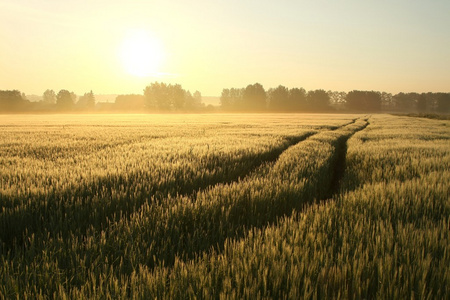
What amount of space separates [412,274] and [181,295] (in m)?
1.37

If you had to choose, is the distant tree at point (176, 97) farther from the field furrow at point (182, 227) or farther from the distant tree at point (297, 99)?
the field furrow at point (182, 227)

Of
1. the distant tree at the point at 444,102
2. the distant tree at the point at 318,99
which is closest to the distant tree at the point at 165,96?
the distant tree at the point at 318,99

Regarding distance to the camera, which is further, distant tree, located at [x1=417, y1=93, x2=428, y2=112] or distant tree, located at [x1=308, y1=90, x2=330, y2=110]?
distant tree, located at [x1=417, y1=93, x2=428, y2=112]

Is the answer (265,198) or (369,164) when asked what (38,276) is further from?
(369,164)

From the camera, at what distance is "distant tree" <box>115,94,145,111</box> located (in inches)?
5084

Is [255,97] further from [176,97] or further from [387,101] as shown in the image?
[387,101]

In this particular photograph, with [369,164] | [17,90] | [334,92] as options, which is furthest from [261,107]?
[369,164]

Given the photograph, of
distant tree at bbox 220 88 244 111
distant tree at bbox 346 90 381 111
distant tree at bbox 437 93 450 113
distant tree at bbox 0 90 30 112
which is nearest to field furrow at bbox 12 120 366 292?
distant tree at bbox 220 88 244 111

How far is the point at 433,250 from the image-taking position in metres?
2.15

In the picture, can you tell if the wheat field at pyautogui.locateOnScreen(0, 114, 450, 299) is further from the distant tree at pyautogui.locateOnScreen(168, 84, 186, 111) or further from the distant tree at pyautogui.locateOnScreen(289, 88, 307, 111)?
the distant tree at pyautogui.locateOnScreen(289, 88, 307, 111)

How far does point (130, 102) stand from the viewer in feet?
432

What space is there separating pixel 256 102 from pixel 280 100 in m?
10.8

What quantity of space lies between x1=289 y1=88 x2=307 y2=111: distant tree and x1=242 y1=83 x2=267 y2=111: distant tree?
12.4 m

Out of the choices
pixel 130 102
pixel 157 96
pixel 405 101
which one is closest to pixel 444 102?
pixel 405 101
